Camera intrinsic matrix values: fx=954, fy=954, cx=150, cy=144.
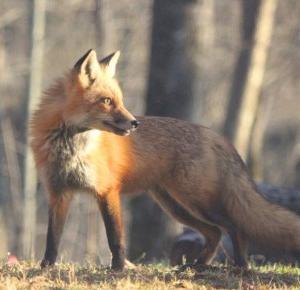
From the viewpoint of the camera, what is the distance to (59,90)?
8.88m

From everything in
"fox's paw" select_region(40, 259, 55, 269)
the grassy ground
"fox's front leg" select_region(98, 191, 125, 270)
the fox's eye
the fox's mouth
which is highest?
the fox's eye

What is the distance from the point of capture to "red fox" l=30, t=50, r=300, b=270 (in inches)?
338

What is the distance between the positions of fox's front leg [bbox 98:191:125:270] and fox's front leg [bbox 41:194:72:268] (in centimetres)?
40

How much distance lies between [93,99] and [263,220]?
1.94 metres

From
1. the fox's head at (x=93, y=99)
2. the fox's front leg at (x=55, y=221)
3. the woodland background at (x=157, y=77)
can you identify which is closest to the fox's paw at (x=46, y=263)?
the fox's front leg at (x=55, y=221)

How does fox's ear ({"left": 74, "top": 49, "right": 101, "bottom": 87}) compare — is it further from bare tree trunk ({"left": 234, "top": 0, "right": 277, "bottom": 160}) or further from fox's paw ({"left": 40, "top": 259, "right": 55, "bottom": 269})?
bare tree trunk ({"left": 234, "top": 0, "right": 277, "bottom": 160})

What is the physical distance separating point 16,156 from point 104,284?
2165 cm

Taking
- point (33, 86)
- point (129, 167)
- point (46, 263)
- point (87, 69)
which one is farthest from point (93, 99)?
point (33, 86)

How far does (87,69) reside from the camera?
28.4 feet

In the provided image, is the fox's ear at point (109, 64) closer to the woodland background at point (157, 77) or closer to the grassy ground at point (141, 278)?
the grassy ground at point (141, 278)

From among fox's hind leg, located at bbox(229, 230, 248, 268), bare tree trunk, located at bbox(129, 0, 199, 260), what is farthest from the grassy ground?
bare tree trunk, located at bbox(129, 0, 199, 260)

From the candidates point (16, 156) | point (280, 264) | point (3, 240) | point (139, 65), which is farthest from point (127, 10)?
point (280, 264)

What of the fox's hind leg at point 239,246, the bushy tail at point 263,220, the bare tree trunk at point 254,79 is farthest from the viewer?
the bare tree trunk at point 254,79

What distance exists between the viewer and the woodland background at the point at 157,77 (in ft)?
45.8
